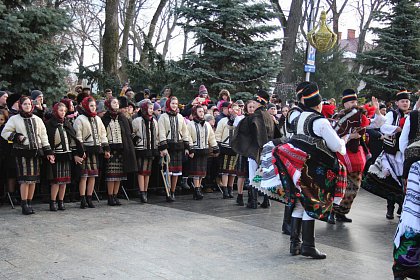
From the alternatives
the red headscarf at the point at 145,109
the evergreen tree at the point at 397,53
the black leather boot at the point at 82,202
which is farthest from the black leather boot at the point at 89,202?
the evergreen tree at the point at 397,53

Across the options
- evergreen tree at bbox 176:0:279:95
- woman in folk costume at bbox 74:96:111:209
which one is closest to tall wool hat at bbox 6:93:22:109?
woman in folk costume at bbox 74:96:111:209

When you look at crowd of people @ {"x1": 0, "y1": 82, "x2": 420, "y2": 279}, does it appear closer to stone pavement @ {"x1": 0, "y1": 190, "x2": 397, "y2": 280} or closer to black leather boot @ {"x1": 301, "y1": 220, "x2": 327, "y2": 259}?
black leather boot @ {"x1": 301, "y1": 220, "x2": 327, "y2": 259}

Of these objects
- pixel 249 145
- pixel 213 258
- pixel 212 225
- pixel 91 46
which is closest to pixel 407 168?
pixel 213 258

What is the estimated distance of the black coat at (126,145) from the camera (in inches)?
396

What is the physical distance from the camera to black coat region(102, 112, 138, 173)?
10.0 m

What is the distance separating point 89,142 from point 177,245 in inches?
128

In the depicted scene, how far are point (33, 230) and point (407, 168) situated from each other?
200 inches

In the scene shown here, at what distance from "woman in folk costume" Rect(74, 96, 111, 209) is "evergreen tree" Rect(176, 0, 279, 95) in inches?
287

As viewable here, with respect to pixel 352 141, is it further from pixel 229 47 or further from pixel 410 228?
pixel 229 47

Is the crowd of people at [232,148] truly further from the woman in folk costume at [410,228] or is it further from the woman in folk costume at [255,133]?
the woman in folk costume at [410,228]

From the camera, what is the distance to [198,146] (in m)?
11.1

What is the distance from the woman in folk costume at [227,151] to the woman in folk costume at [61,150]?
3.15m

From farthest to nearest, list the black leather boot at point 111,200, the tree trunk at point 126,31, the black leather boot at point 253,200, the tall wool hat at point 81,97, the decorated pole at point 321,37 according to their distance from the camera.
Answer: the tree trunk at point 126,31
the decorated pole at point 321,37
the tall wool hat at point 81,97
the black leather boot at point 253,200
the black leather boot at point 111,200

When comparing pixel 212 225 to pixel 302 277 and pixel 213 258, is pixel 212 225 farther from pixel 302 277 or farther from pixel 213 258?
pixel 302 277
